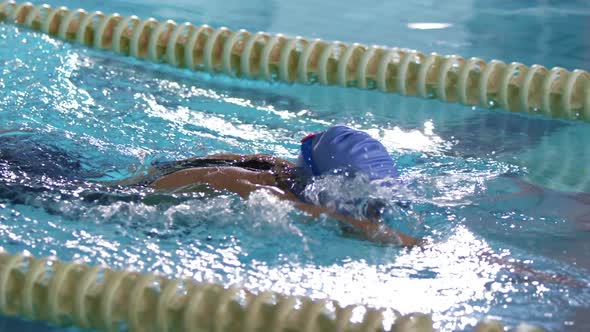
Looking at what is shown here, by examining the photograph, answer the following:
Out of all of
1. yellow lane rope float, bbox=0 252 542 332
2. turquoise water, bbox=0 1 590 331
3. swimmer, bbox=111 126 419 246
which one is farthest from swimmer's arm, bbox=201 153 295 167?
yellow lane rope float, bbox=0 252 542 332

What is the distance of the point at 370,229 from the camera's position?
96.8 inches

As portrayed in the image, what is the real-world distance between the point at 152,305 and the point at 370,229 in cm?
73

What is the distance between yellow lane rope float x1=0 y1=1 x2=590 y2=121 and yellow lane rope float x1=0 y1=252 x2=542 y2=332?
75.6 inches

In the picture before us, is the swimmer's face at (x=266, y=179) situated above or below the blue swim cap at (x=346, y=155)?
below

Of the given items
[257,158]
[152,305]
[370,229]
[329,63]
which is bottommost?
[152,305]

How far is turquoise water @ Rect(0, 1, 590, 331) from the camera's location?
7.52 feet

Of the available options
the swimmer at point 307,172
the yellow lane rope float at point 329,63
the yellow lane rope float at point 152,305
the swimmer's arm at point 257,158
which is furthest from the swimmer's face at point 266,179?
the yellow lane rope float at point 329,63

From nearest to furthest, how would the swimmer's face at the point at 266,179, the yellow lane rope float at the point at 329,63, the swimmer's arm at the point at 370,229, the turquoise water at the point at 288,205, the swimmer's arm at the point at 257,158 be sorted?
1. the turquoise water at the point at 288,205
2. the swimmer's arm at the point at 370,229
3. the swimmer's face at the point at 266,179
4. the swimmer's arm at the point at 257,158
5. the yellow lane rope float at the point at 329,63

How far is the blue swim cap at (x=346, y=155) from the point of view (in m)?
2.47

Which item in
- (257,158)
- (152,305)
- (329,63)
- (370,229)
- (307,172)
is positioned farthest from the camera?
(329,63)

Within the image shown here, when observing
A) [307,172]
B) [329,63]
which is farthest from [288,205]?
[329,63]

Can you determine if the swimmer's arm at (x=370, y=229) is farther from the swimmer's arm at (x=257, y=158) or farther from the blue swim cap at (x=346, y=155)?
the swimmer's arm at (x=257, y=158)

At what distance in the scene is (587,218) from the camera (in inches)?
107

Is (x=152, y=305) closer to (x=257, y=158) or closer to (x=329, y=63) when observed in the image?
(x=257, y=158)
